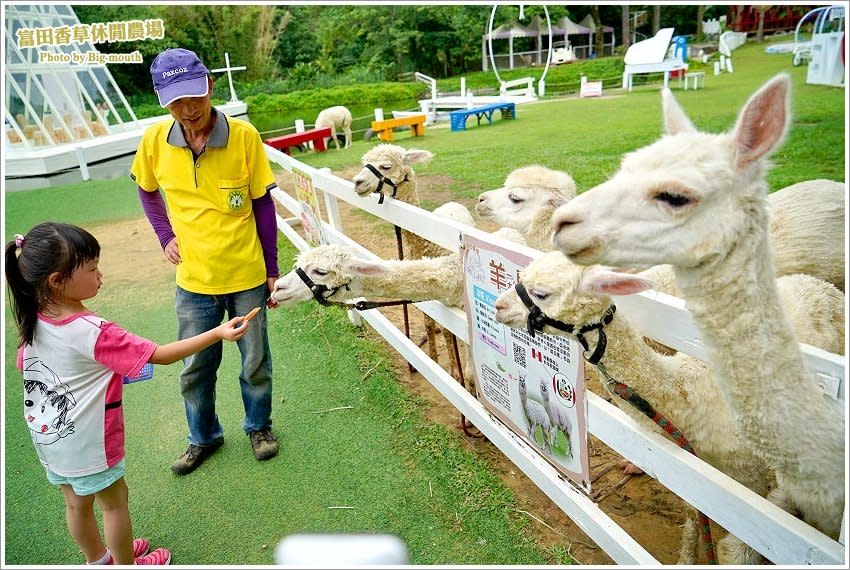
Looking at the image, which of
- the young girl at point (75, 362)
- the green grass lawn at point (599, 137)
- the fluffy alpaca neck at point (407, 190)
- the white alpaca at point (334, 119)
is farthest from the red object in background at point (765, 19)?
the young girl at point (75, 362)

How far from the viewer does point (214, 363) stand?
9.60 feet

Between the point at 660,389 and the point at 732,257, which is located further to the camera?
the point at 660,389

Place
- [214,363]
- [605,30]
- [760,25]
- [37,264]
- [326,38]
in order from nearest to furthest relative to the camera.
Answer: [37,264], [214,363], [605,30], [760,25], [326,38]

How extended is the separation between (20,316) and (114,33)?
15.6 meters

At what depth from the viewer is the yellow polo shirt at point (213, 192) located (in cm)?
254

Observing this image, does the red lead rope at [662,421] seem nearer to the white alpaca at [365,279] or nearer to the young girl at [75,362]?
the white alpaca at [365,279]

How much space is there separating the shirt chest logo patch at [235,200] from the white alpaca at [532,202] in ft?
4.48

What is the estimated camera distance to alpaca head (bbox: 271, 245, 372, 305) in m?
2.64

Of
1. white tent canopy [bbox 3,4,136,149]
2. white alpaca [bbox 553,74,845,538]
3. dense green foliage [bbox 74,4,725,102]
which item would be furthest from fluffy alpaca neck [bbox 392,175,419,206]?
dense green foliage [bbox 74,4,725,102]

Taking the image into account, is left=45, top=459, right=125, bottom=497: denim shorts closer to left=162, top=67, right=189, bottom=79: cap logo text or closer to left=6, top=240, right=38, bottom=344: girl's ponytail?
left=6, top=240, right=38, bottom=344: girl's ponytail

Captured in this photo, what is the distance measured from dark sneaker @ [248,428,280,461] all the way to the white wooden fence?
1.12 m

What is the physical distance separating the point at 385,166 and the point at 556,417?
2.15m

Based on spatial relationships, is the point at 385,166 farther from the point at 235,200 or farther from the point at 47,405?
the point at 47,405

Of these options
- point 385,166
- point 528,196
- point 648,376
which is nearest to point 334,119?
point 385,166
